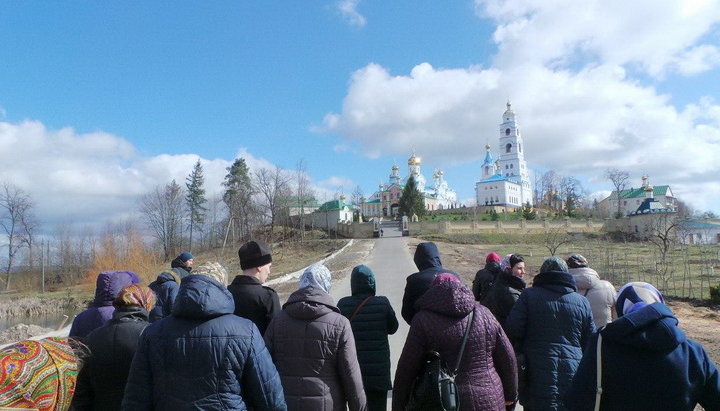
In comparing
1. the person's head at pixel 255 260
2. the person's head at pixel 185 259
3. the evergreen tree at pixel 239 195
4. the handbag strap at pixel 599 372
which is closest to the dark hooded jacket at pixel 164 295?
the person's head at pixel 255 260

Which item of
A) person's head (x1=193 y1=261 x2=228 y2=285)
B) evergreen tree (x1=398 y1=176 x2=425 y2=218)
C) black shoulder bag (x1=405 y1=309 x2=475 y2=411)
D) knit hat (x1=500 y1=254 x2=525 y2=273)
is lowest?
A: black shoulder bag (x1=405 y1=309 x2=475 y2=411)

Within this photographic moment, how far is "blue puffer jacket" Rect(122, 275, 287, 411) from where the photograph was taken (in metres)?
2.26

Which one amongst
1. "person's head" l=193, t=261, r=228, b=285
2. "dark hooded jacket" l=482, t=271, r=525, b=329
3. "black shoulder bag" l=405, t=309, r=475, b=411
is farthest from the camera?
"dark hooded jacket" l=482, t=271, r=525, b=329

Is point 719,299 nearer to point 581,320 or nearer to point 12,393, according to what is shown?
point 581,320

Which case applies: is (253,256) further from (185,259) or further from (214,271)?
(185,259)

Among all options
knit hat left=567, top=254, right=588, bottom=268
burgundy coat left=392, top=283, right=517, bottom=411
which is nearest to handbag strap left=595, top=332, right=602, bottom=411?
burgundy coat left=392, top=283, right=517, bottom=411

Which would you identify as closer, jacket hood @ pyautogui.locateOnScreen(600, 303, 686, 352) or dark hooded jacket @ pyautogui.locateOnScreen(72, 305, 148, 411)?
jacket hood @ pyautogui.locateOnScreen(600, 303, 686, 352)

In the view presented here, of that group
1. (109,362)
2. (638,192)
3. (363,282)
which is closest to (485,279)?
(363,282)

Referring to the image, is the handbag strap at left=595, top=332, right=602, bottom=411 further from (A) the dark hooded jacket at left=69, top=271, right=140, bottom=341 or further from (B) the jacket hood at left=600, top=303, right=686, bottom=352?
(A) the dark hooded jacket at left=69, top=271, right=140, bottom=341

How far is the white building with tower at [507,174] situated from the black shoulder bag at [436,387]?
91665 mm

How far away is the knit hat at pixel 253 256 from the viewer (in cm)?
369

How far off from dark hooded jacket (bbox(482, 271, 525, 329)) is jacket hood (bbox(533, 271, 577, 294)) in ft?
2.95

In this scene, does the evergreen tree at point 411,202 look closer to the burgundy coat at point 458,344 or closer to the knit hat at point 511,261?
the knit hat at point 511,261

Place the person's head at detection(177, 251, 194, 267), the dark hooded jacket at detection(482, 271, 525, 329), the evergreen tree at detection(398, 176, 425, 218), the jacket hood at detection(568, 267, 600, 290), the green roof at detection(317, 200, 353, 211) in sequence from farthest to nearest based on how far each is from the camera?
the green roof at detection(317, 200, 353, 211), the evergreen tree at detection(398, 176, 425, 218), the person's head at detection(177, 251, 194, 267), the dark hooded jacket at detection(482, 271, 525, 329), the jacket hood at detection(568, 267, 600, 290)
